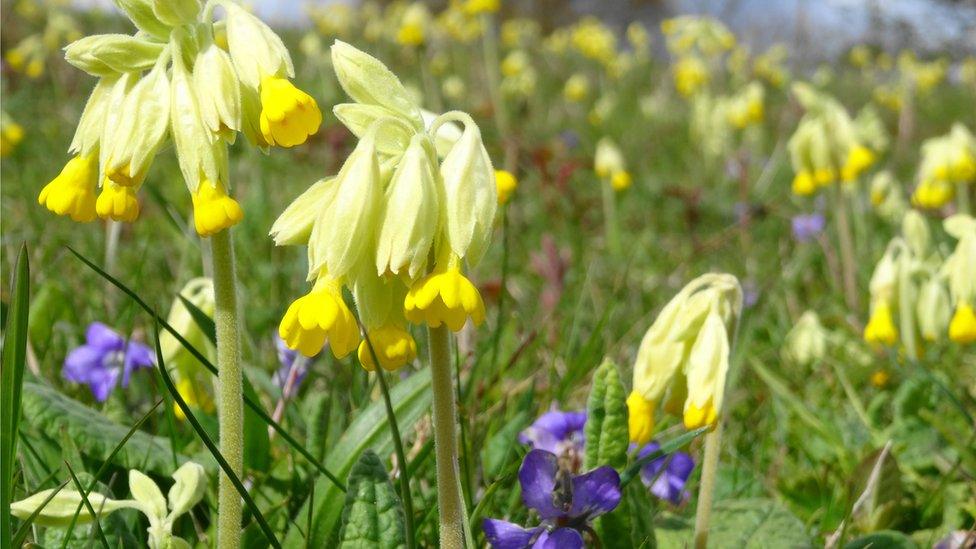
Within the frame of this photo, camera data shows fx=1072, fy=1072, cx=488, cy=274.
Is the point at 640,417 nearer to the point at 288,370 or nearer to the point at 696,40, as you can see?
the point at 288,370

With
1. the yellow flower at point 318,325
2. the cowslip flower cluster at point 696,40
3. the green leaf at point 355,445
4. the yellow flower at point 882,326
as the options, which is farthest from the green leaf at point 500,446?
→ the cowslip flower cluster at point 696,40

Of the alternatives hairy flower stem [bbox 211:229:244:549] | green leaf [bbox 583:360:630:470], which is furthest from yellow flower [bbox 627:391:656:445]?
hairy flower stem [bbox 211:229:244:549]

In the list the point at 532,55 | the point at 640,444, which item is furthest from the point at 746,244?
the point at 532,55

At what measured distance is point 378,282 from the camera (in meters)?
1.54

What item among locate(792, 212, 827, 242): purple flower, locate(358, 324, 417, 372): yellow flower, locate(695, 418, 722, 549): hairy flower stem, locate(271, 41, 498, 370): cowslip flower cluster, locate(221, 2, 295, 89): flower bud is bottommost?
locate(792, 212, 827, 242): purple flower

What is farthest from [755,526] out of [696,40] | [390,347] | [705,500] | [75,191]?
[696,40]

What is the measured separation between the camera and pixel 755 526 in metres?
2.01

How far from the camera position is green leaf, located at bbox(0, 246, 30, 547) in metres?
1.40

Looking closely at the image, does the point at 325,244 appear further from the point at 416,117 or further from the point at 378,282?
the point at 416,117

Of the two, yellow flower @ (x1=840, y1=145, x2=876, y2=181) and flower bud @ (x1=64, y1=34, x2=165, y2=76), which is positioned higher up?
flower bud @ (x1=64, y1=34, x2=165, y2=76)

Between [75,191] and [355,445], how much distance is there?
0.67 metres

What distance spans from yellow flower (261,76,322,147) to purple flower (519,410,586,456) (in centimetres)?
98

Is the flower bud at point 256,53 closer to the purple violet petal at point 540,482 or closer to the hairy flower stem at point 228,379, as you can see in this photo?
the hairy flower stem at point 228,379

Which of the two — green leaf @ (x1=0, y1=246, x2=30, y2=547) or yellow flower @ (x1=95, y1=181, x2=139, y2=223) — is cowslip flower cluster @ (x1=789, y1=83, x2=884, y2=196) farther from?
green leaf @ (x1=0, y1=246, x2=30, y2=547)
